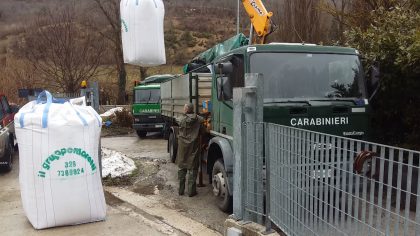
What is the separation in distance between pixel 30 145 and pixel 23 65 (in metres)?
20.8

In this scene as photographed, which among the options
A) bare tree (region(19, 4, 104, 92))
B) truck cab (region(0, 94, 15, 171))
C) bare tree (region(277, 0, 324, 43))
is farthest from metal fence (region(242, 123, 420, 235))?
bare tree (region(19, 4, 104, 92))

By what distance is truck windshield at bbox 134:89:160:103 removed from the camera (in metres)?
15.2

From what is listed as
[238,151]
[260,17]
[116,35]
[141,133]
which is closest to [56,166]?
[238,151]

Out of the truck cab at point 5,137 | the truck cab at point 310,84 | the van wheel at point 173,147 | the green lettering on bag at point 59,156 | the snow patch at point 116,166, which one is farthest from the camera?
the van wheel at point 173,147

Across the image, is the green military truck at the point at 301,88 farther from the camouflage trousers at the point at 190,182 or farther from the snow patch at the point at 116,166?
the snow patch at the point at 116,166

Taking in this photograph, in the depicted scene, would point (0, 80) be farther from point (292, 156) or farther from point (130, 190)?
point (292, 156)

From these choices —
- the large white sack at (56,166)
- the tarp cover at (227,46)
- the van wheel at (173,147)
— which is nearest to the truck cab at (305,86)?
the large white sack at (56,166)

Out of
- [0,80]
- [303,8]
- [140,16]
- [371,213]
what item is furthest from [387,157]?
[0,80]

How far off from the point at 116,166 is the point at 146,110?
24.1ft

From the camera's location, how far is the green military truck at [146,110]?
580 inches

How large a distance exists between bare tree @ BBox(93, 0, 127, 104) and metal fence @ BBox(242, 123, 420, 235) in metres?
21.7

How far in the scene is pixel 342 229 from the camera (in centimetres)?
252

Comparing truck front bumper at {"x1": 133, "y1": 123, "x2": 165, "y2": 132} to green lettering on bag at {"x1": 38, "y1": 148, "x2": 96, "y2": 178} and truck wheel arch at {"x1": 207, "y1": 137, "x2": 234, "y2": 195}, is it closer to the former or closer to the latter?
truck wheel arch at {"x1": 207, "y1": 137, "x2": 234, "y2": 195}

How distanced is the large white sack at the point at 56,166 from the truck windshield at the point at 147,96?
10.6 meters
